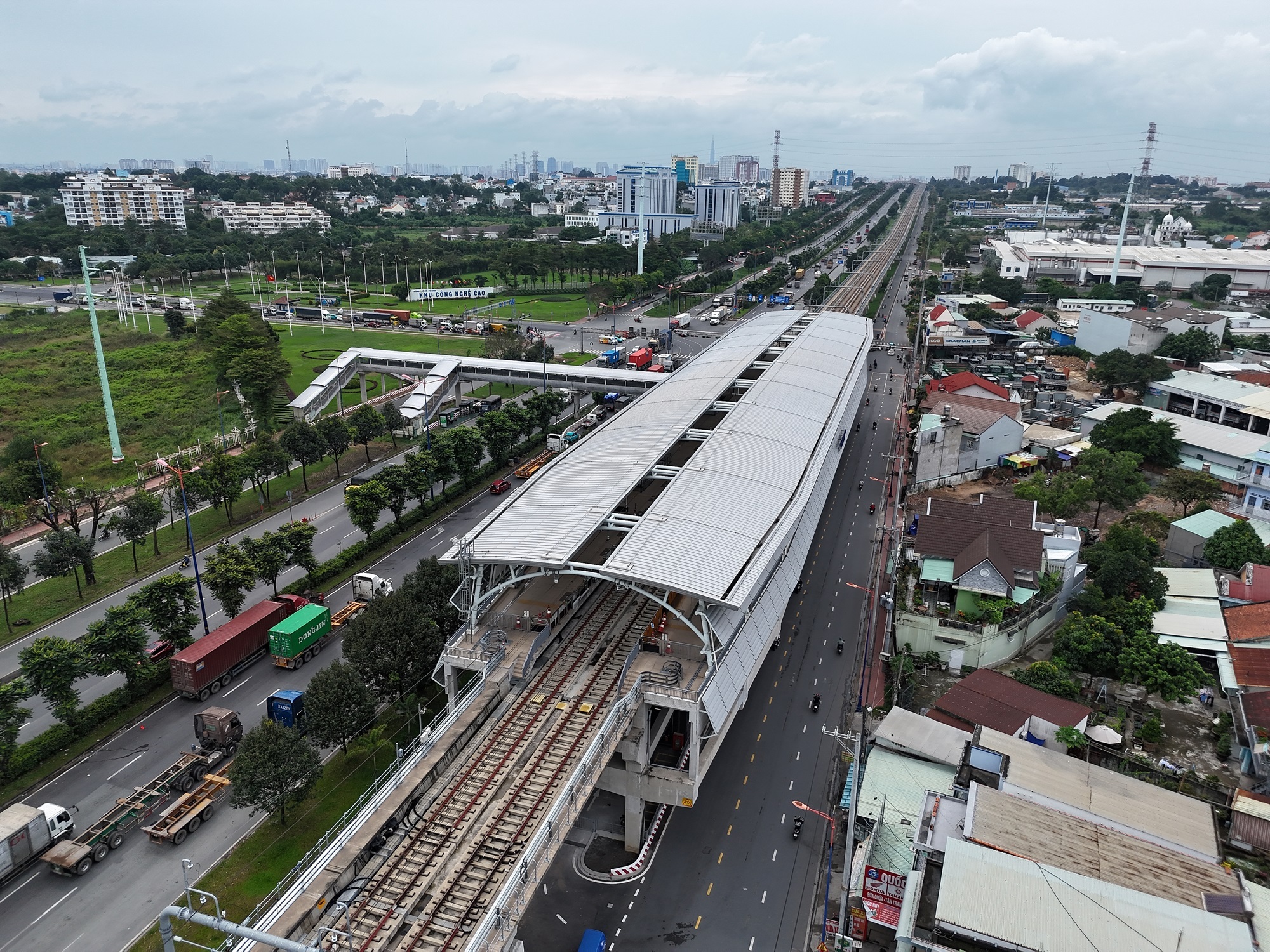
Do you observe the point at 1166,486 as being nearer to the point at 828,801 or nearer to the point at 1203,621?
the point at 1203,621

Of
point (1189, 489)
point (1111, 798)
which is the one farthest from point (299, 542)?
point (1189, 489)

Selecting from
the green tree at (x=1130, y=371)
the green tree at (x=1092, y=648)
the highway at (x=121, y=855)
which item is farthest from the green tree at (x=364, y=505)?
the green tree at (x=1130, y=371)

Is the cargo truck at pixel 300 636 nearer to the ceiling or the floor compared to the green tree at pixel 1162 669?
nearer to the floor

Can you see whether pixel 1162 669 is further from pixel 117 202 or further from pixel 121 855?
pixel 117 202

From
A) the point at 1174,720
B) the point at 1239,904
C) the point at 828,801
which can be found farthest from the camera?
the point at 1174,720

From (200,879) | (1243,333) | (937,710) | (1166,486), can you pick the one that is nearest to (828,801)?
(937,710)

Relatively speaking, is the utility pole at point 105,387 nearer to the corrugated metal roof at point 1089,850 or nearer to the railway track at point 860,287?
the corrugated metal roof at point 1089,850

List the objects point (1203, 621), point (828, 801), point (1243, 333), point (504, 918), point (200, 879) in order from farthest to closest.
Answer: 1. point (1243, 333)
2. point (1203, 621)
3. point (828, 801)
4. point (200, 879)
5. point (504, 918)
